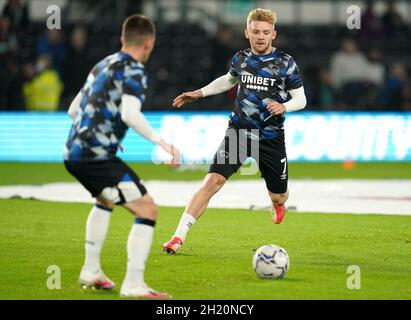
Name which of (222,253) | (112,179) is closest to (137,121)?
(112,179)

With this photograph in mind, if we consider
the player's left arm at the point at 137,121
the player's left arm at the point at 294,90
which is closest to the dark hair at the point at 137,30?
the player's left arm at the point at 137,121

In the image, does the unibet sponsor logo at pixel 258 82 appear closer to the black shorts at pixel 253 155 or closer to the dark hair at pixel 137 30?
the black shorts at pixel 253 155

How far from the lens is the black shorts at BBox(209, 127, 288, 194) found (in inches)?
451

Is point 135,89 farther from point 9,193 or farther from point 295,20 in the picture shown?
point 295,20

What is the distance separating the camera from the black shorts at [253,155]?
11445 mm

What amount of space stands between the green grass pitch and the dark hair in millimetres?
2097

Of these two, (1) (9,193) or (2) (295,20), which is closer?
(1) (9,193)

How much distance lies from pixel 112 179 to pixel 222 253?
2773mm

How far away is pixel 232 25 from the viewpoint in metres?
27.8

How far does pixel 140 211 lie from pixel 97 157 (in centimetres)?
57

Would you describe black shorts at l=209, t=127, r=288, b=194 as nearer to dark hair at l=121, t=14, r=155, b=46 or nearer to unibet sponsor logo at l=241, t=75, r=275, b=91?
unibet sponsor logo at l=241, t=75, r=275, b=91

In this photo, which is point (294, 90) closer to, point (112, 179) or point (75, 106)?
point (75, 106)

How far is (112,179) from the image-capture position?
8.87 m
